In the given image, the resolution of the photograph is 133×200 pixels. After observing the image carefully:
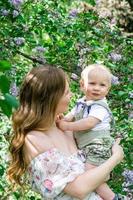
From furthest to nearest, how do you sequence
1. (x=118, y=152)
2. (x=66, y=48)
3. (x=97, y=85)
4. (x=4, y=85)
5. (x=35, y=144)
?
(x=66, y=48)
(x=97, y=85)
(x=118, y=152)
(x=35, y=144)
(x=4, y=85)

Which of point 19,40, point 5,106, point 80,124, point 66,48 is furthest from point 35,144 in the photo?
point 66,48

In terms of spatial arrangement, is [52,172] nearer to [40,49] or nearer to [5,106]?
[5,106]

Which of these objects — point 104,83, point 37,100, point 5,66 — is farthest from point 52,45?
point 5,66

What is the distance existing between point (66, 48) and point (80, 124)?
1.71m

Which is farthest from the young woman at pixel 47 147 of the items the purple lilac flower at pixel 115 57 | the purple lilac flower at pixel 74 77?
the purple lilac flower at pixel 115 57

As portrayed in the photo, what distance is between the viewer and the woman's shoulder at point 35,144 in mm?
2332

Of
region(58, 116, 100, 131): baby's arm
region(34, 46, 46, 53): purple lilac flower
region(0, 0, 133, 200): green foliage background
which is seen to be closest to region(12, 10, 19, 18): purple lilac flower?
region(0, 0, 133, 200): green foliage background

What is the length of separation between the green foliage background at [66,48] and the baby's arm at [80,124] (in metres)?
1.15

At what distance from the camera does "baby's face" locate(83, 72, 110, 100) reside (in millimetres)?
2752

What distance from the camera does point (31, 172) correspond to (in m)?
2.39

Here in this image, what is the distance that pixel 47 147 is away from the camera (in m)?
2.34

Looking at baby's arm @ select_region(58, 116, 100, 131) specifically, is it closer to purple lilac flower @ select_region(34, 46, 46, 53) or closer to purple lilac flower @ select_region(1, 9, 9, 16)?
purple lilac flower @ select_region(1, 9, 9, 16)

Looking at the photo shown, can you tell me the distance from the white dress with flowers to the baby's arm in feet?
0.67

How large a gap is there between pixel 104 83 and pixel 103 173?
514 mm
